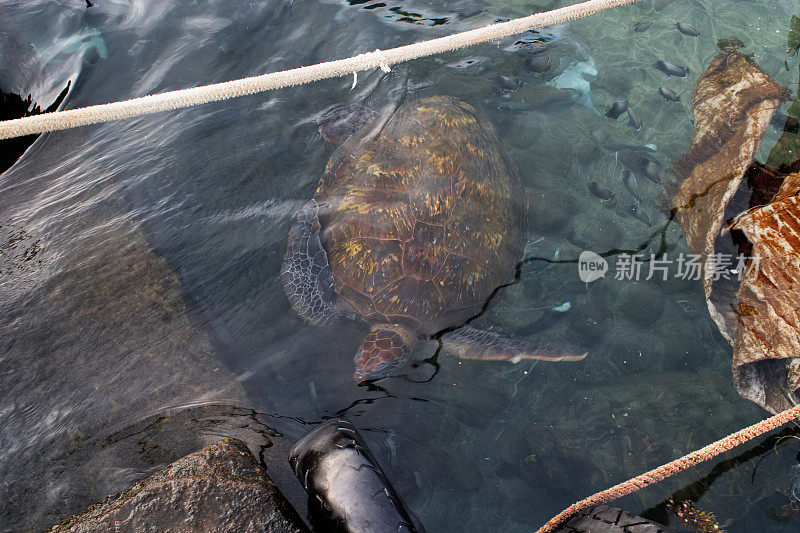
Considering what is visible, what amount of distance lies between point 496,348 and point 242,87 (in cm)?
213

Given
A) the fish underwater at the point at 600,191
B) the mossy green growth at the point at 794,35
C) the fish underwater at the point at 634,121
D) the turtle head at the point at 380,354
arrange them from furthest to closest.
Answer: the mossy green growth at the point at 794,35 → the fish underwater at the point at 634,121 → the fish underwater at the point at 600,191 → the turtle head at the point at 380,354

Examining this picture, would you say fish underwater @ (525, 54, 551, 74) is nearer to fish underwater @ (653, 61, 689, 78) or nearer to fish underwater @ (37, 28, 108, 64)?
fish underwater @ (653, 61, 689, 78)

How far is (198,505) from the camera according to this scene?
1.88 meters

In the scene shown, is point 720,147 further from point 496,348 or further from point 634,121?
point 496,348

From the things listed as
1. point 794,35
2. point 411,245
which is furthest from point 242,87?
point 794,35

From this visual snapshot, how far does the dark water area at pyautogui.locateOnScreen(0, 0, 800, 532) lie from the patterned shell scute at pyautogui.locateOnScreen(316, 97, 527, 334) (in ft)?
0.80

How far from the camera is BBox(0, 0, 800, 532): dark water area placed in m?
2.42

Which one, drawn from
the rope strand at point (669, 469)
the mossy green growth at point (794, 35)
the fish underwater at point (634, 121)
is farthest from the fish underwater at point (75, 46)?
the mossy green growth at point (794, 35)

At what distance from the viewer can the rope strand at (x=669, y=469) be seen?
202cm

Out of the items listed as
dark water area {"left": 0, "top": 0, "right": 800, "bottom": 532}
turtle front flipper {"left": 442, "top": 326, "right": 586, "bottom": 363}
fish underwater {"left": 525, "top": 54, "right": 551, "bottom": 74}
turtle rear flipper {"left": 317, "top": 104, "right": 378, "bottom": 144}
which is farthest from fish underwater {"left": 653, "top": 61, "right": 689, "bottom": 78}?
turtle front flipper {"left": 442, "top": 326, "right": 586, "bottom": 363}

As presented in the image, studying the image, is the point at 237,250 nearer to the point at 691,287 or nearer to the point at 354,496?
the point at 354,496

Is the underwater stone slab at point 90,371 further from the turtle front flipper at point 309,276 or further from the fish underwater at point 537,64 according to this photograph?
the fish underwater at point 537,64

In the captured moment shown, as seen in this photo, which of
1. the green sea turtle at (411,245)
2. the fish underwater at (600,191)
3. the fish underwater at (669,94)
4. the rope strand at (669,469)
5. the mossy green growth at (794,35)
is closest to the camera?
the rope strand at (669,469)

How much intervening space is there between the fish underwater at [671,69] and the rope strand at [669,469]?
139 inches
